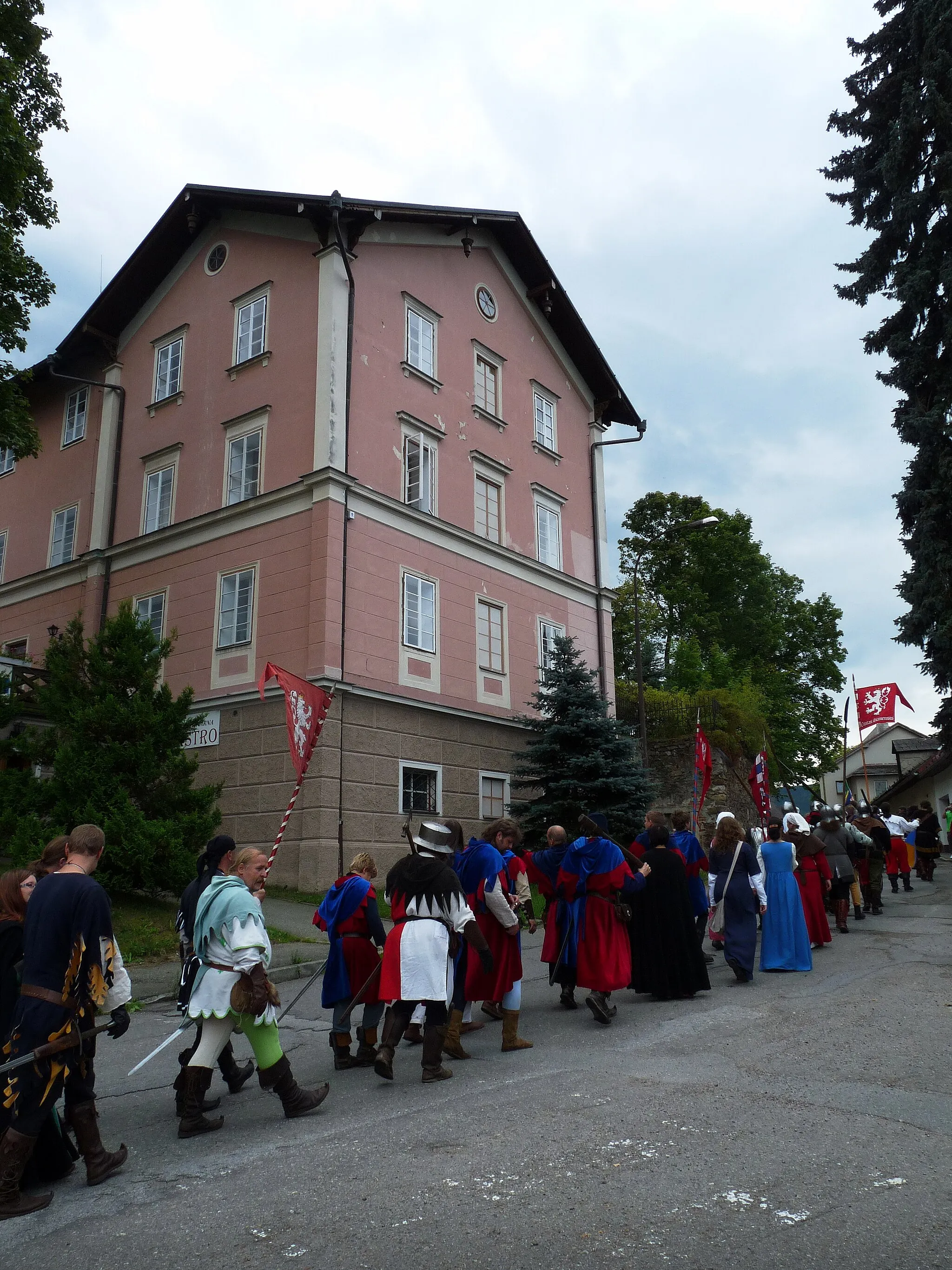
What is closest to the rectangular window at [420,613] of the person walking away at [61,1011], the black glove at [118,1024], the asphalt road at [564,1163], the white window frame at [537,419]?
the white window frame at [537,419]

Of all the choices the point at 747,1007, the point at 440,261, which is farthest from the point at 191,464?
the point at 747,1007

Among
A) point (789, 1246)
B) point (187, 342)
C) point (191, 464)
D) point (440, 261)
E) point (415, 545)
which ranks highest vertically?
point (440, 261)

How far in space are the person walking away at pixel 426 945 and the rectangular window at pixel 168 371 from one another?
1976 cm

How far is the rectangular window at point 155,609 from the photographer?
75.7 feet

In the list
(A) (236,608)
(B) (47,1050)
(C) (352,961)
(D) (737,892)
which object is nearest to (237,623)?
(A) (236,608)

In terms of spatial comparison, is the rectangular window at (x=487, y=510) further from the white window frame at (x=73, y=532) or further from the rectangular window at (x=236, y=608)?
the white window frame at (x=73, y=532)

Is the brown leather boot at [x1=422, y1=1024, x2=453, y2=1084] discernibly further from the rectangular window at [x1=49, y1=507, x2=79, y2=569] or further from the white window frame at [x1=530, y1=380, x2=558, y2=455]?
the rectangular window at [x1=49, y1=507, x2=79, y2=569]

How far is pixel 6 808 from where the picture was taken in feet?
46.7

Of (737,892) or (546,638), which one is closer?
(737,892)

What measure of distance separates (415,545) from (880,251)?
1227 centimetres

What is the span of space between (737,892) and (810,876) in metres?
2.81

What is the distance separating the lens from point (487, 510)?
25.0 m

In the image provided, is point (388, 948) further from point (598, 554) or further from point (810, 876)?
point (598, 554)

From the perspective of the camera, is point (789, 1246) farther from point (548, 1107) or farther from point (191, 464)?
point (191, 464)
